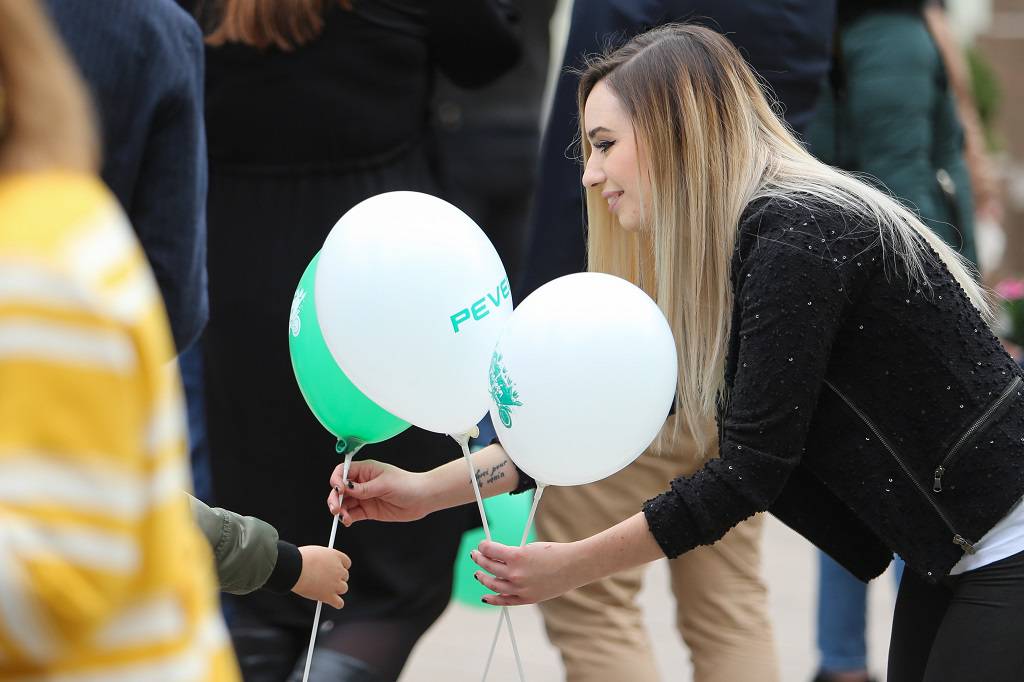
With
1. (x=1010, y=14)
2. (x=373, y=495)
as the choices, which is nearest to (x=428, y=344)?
(x=373, y=495)

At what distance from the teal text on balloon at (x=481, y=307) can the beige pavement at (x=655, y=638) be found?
1965 millimetres

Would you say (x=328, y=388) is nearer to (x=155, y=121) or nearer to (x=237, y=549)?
(x=237, y=549)

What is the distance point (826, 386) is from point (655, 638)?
2.37m

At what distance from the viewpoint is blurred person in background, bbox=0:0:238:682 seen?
3.24 ft

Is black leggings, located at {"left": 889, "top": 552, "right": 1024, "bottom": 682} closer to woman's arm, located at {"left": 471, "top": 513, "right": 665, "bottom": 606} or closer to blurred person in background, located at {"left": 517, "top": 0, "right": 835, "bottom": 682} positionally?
woman's arm, located at {"left": 471, "top": 513, "right": 665, "bottom": 606}

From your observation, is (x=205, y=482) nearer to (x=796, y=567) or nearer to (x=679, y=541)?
(x=679, y=541)

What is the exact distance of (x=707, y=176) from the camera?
6.58 ft

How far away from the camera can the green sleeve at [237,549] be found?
1.78 m

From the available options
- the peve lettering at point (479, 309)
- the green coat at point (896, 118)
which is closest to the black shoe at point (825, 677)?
the green coat at point (896, 118)

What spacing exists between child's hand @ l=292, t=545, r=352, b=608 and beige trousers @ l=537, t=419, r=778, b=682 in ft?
2.38

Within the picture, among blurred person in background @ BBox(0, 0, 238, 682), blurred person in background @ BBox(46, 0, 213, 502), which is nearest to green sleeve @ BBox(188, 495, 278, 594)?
blurred person in background @ BBox(0, 0, 238, 682)

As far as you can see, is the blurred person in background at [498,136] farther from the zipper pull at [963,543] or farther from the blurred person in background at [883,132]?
the zipper pull at [963,543]

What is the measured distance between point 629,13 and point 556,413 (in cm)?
107

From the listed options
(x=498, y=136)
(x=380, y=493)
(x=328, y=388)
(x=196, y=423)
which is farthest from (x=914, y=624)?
(x=498, y=136)
